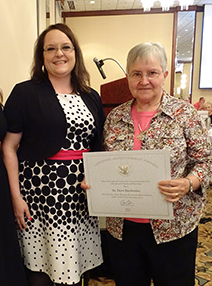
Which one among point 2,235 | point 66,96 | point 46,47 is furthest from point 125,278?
point 46,47

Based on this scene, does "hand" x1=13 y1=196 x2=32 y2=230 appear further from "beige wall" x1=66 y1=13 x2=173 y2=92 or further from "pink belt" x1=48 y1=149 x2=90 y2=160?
"beige wall" x1=66 y1=13 x2=173 y2=92

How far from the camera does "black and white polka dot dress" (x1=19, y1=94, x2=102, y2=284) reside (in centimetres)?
115

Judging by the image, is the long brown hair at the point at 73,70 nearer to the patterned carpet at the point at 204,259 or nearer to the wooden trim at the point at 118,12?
the patterned carpet at the point at 204,259

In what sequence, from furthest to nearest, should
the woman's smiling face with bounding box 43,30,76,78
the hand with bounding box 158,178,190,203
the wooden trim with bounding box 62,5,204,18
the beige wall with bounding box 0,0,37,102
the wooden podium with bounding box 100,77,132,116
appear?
the wooden trim with bounding box 62,5,204,18, the beige wall with bounding box 0,0,37,102, the wooden podium with bounding box 100,77,132,116, the woman's smiling face with bounding box 43,30,76,78, the hand with bounding box 158,178,190,203

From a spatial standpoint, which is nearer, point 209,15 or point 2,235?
point 2,235

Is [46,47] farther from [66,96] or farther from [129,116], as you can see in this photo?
[129,116]

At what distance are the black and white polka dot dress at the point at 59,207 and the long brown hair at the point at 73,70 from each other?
0.14m

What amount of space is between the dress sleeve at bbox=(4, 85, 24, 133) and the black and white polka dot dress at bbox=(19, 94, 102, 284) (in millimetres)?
173

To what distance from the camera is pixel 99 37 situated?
6.57 m

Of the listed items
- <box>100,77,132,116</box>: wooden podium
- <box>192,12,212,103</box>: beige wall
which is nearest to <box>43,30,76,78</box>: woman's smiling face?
<box>100,77,132,116</box>: wooden podium

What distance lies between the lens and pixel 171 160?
1.04 m

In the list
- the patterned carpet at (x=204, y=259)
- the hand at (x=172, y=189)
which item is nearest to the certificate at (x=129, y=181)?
the hand at (x=172, y=189)

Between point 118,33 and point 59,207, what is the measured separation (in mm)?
6235

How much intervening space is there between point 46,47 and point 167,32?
596 centimetres
